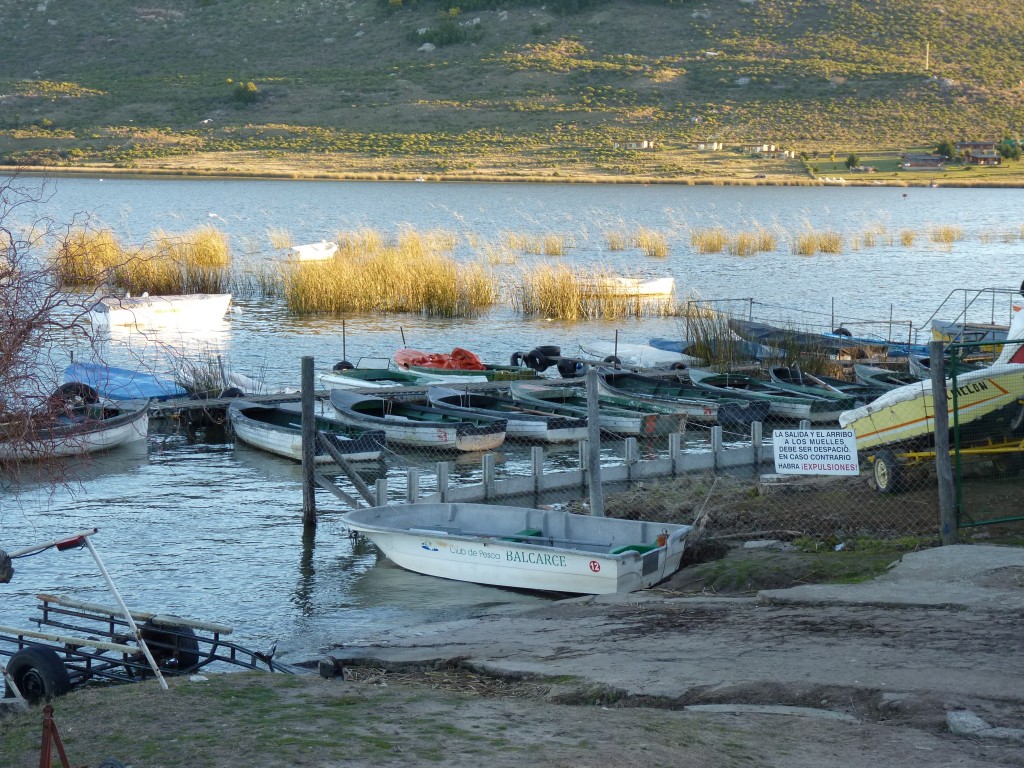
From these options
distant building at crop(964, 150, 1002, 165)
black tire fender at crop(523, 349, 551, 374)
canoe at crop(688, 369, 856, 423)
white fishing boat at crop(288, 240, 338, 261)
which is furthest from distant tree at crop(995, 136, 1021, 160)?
canoe at crop(688, 369, 856, 423)

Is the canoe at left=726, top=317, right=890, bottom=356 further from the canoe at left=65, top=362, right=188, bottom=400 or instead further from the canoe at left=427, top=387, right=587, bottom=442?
the canoe at left=65, top=362, right=188, bottom=400

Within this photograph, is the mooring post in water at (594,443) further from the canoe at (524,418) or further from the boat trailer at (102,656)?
the canoe at (524,418)

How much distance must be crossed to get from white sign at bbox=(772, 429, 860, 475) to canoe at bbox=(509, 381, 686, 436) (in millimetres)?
9027

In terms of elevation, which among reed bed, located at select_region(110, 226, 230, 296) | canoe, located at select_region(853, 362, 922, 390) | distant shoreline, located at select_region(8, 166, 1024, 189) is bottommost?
canoe, located at select_region(853, 362, 922, 390)

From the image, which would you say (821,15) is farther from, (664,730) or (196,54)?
(664,730)

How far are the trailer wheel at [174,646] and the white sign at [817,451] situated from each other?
5416 millimetres

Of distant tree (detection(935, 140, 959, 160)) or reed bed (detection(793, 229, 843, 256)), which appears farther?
distant tree (detection(935, 140, 959, 160))

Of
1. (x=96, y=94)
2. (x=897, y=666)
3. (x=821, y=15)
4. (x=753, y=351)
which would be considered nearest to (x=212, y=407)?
(x=753, y=351)

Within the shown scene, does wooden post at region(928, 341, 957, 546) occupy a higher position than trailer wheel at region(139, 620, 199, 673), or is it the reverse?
wooden post at region(928, 341, 957, 546)

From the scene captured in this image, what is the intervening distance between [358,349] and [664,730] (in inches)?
1022

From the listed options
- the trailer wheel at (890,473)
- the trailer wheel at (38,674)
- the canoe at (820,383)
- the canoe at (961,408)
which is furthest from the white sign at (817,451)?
the canoe at (820,383)

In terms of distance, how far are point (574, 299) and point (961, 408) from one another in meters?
24.0

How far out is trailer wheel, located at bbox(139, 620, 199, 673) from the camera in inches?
371

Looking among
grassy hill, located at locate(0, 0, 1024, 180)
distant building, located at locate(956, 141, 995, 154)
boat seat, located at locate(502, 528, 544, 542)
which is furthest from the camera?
grassy hill, located at locate(0, 0, 1024, 180)
